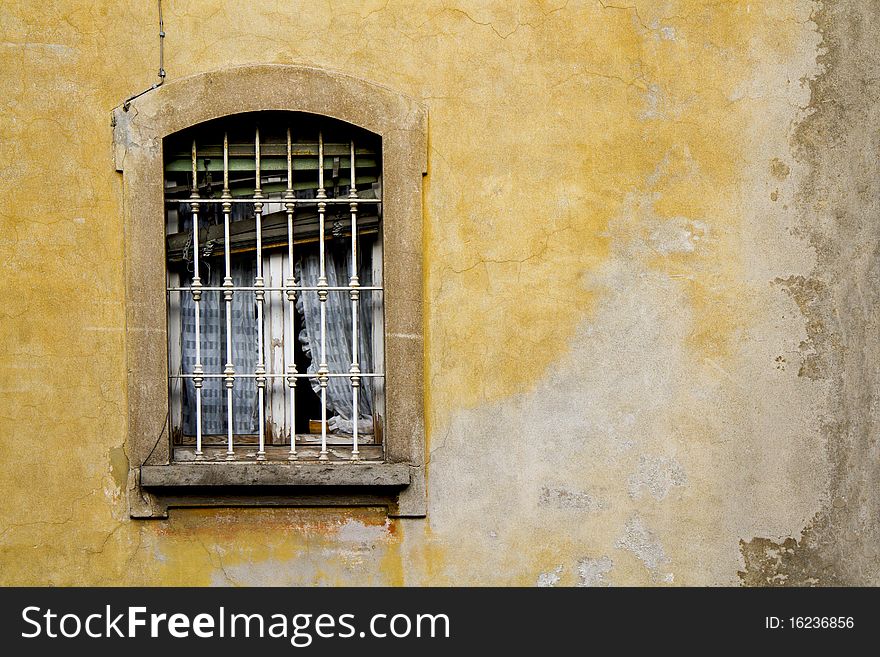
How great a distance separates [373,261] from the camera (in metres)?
4.80

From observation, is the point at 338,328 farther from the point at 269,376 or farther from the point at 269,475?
the point at 269,475

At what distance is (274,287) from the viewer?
4.71 m

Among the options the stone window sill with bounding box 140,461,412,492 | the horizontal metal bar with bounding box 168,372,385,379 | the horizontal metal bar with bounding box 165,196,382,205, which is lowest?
the stone window sill with bounding box 140,461,412,492

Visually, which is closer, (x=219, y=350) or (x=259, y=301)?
(x=259, y=301)

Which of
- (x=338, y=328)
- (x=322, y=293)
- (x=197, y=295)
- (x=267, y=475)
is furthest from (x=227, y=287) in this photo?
(x=267, y=475)

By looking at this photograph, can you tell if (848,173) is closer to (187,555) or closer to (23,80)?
(187,555)

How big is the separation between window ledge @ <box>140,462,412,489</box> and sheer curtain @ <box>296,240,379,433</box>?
1.06 feet

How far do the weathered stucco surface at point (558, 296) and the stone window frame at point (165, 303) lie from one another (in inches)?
3.3

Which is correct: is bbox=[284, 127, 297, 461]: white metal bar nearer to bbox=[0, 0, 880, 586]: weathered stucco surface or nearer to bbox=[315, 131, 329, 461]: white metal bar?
bbox=[315, 131, 329, 461]: white metal bar

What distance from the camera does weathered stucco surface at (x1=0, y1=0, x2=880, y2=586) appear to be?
15.0 ft

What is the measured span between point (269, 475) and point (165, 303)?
985mm

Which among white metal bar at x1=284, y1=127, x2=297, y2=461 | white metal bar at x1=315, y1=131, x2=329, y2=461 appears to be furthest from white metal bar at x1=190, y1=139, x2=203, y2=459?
white metal bar at x1=315, y1=131, x2=329, y2=461

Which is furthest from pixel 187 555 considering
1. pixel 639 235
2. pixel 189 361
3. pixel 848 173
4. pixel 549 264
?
pixel 848 173

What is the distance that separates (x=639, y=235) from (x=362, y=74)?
5.16 feet
